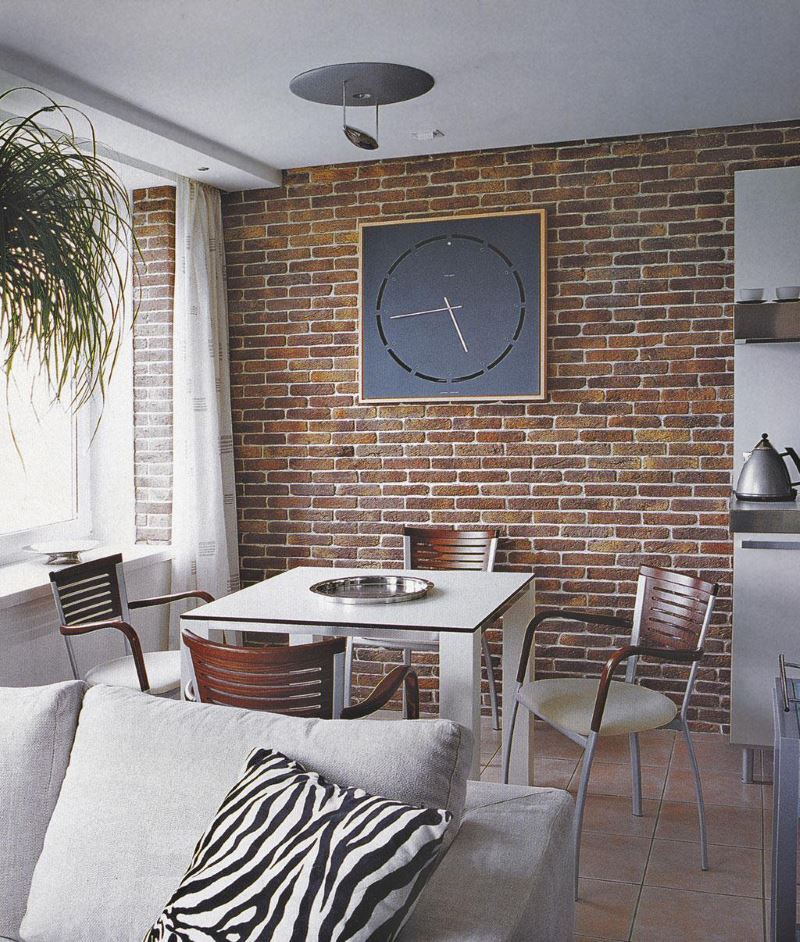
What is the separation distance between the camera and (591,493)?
4.60m

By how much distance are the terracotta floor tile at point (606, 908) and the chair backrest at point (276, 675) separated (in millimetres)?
1013

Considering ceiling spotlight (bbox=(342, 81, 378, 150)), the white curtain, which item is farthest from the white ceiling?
the white curtain

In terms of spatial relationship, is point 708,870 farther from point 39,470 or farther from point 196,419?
point 39,470

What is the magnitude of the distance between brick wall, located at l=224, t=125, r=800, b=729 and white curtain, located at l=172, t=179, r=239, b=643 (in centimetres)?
29

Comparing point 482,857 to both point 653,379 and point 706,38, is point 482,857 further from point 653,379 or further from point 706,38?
point 653,379

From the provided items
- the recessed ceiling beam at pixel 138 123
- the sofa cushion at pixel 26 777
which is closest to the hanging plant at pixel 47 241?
the sofa cushion at pixel 26 777

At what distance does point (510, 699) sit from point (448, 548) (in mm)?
952

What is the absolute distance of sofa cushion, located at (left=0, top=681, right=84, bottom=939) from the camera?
1938 mm

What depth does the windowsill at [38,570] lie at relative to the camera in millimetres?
3756

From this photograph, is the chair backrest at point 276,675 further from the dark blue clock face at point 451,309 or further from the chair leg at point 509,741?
the dark blue clock face at point 451,309

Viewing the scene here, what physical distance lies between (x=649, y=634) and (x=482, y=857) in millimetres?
2009

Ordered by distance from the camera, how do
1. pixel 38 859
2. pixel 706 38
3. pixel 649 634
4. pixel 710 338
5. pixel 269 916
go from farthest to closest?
pixel 710 338 → pixel 649 634 → pixel 706 38 → pixel 38 859 → pixel 269 916

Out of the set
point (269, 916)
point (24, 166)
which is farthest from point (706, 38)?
point (269, 916)

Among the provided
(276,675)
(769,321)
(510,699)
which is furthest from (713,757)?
(276,675)
